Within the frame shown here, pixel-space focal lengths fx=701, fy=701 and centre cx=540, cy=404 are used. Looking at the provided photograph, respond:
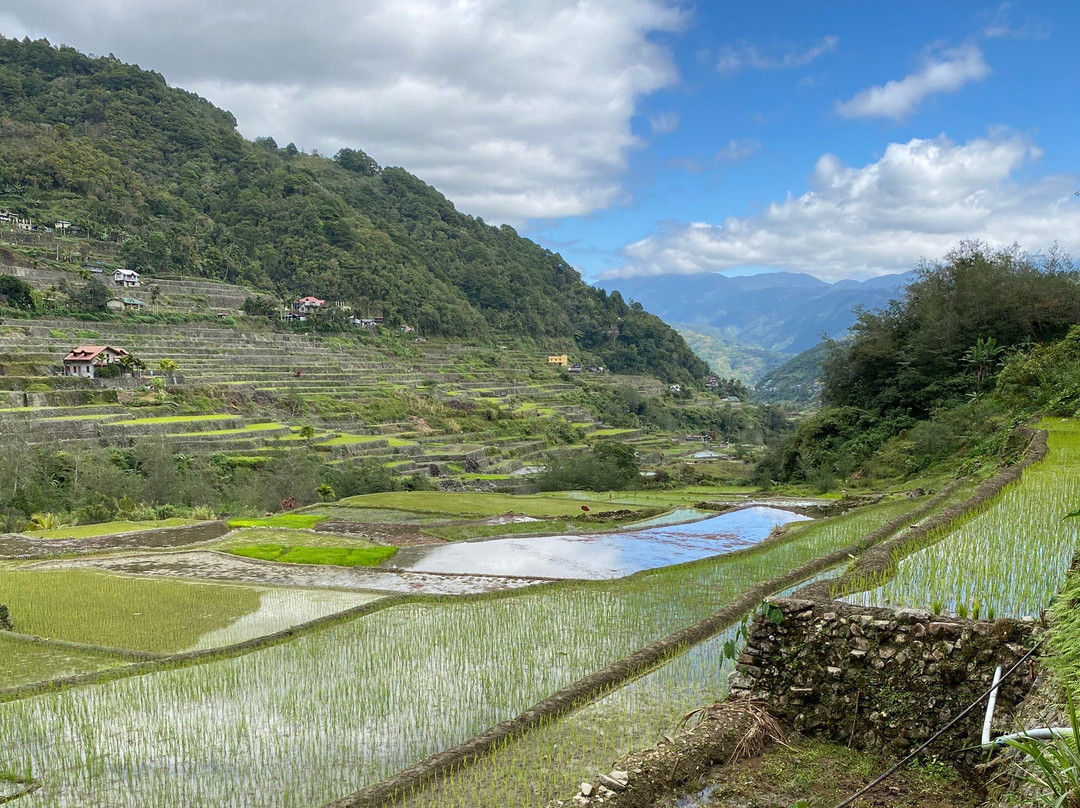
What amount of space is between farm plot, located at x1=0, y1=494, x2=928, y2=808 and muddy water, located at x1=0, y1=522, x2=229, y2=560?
9.74 metres

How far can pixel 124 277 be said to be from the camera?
169ft

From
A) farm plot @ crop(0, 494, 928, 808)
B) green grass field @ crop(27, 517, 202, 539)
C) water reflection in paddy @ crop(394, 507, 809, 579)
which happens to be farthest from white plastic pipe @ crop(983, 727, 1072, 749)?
green grass field @ crop(27, 517, 202, 539)

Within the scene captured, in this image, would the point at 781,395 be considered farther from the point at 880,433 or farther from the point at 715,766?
the point at 715,766

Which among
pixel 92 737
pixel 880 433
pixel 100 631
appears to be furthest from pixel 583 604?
pixel 880 433

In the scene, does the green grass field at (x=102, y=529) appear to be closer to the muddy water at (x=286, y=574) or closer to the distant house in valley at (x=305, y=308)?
the muddy water at (x=286, y=574)

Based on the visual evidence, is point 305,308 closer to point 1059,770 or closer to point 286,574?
point 286,574

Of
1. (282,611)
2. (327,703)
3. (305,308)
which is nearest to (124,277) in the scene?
(305,308)

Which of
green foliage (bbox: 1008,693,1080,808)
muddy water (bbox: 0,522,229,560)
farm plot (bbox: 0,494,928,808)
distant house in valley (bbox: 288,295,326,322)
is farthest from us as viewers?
distant house in valley (bbox: 288,295,326,322)

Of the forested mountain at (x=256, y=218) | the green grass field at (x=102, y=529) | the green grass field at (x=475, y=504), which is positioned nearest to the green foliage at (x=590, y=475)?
the green grass field at (x=475, y=504)

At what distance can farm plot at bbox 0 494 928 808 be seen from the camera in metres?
5.34

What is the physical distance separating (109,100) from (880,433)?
309 ft

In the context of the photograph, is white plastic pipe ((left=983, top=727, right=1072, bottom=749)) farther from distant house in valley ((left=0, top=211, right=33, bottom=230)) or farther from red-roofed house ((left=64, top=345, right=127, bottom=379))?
distant house in valley ((left=0, top=211, right=33, bottom=230))

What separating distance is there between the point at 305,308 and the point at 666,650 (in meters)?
62.5

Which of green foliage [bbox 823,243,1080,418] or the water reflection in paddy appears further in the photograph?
green foliage [bbox 823,243,1080,418]
